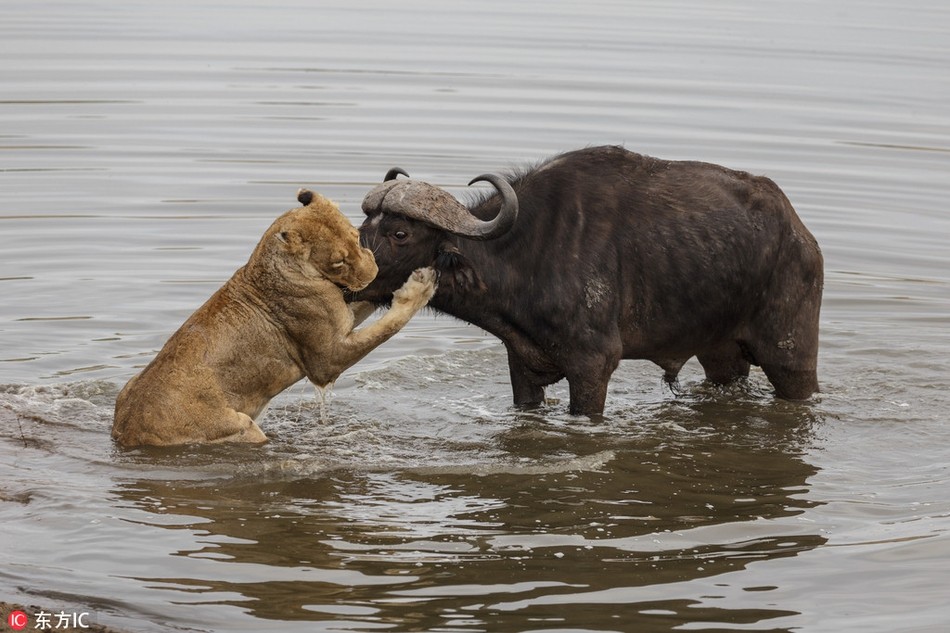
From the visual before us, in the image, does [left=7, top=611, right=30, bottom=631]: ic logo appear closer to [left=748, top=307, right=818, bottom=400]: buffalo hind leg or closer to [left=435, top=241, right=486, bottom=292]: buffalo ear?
[left=435, top=241, right=486, bottom=292]: buffalo ear

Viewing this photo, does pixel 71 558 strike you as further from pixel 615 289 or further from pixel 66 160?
pixel 66 160

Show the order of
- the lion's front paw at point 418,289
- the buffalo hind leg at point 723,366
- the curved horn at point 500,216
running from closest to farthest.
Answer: the curved horn at point 500,216
the lion's front paw at point 418,289
the buffalo hind leg at point 723,366

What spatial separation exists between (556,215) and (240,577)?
3.59 metres

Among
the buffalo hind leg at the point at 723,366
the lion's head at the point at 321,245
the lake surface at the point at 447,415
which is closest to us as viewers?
the lake surface at the point at 447,415

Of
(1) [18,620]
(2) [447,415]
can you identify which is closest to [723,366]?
(2) [447,415]

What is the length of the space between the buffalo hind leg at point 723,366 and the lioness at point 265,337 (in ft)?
8.65

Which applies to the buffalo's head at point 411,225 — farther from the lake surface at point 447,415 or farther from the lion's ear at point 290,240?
the lake surface at point 447,415

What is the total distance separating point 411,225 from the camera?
976 centimetres

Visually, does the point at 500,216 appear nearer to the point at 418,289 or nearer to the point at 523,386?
the point at 418,289

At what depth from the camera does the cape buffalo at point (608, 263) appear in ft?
32.4

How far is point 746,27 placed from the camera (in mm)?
32156

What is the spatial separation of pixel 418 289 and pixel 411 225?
41cm

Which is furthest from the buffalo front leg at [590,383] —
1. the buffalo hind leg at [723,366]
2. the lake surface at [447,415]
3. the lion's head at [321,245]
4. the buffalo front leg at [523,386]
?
the lion's head at [321,245]

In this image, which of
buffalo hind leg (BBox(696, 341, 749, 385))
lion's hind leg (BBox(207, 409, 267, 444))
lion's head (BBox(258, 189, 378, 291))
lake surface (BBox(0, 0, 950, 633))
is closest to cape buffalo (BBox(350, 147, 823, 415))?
lion's head (BBox(258, 189, 378, 291))
